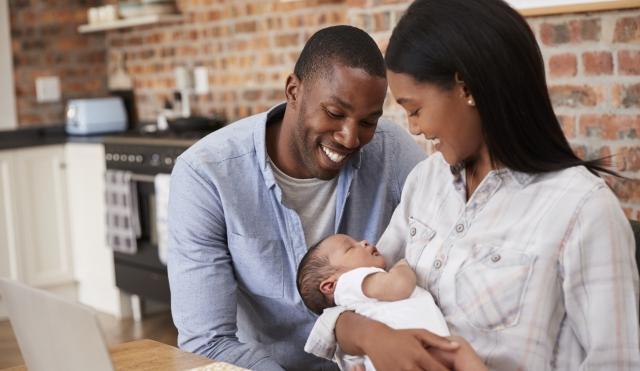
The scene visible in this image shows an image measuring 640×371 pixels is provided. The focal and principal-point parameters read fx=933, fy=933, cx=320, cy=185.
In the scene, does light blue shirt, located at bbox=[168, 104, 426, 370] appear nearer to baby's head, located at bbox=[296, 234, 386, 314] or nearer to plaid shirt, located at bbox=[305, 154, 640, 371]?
baby's head, located at bbox=[296, 234, 386, 314]

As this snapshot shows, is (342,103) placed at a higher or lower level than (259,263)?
higher

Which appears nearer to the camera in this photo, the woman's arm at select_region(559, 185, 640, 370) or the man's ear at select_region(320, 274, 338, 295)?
the woman's arm at select_region(559, 185, 640, 370)

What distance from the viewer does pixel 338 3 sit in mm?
4457

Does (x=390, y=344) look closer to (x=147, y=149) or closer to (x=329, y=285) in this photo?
(x=329, y=285)

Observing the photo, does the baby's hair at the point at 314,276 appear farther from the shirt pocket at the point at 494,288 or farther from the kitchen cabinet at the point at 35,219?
the kitchen cabinet at the point at 35,219

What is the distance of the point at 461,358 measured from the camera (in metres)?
1.52

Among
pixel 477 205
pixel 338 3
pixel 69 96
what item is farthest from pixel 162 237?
pixel 477 205

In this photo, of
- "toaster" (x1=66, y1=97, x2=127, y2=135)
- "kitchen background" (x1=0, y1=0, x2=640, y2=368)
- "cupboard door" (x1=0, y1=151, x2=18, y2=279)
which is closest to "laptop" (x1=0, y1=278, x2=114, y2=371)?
"kitchen background" (x1=0, y1=0, x2=640, y2=368)

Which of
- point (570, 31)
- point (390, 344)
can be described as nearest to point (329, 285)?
point (390, 344)

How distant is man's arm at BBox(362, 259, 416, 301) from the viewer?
5.48 ft

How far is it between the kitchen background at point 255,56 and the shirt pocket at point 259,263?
1127 mm

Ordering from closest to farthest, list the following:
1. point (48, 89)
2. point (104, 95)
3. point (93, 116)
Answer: point (93, 116), point (48, 89), point (104, 95)

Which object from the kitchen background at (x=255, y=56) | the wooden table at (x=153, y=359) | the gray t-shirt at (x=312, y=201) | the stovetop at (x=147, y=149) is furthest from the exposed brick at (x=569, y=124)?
the stovetop at (x=147, y=149)

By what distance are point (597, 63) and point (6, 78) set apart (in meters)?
4.13
